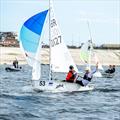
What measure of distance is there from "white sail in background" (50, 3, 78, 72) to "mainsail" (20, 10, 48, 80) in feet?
3.60

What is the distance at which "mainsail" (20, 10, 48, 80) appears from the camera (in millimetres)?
27375

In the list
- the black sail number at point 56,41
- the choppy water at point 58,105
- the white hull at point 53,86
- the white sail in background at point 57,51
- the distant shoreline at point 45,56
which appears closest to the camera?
the choppy water at point 58,105

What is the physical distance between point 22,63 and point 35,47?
64.1m

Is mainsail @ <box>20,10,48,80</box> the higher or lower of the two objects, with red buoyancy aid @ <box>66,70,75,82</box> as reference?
higher

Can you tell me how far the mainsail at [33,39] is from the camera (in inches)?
1078

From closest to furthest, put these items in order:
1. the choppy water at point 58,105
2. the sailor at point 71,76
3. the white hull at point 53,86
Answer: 1. the choppy water at point 58,105
2. the white hull at point 53,86
3. the sailor at point 71,76

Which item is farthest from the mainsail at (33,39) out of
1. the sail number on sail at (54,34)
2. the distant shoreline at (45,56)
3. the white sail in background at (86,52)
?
the distant shoreline at (45,56)

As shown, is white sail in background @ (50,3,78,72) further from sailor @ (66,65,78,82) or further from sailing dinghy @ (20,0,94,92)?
sailor @ (66,65,78,82)

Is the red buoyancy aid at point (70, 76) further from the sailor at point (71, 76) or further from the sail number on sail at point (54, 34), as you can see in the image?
the sail number on sail at point (54, 34)

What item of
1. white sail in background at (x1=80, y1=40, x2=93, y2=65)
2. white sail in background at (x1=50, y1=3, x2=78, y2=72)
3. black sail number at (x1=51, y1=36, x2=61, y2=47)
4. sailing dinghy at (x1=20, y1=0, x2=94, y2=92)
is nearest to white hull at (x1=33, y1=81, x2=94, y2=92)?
sailing dinghy at (x1=20, y1=0, x2=94, y2=92)

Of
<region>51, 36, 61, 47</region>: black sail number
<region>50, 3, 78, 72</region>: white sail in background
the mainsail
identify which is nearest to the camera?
the mainsail

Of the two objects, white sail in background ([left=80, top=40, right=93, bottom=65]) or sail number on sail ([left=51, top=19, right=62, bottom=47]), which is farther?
white sail in background ([left=80, top=40, right=93, bottom=65])

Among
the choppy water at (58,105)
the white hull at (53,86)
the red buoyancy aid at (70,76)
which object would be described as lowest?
the choppy water at (58,105)

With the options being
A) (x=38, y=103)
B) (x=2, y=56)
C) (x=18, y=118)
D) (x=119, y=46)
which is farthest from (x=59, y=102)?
(x=119, y=46)
